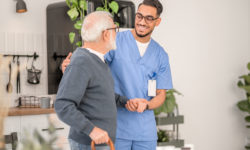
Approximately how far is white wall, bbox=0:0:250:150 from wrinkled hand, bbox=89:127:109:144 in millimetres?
2835

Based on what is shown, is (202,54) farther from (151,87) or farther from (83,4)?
(151,87)

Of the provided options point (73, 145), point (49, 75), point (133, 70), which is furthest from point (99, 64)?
point (49, 75)

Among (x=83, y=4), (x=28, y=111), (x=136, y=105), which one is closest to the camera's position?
(x=136, y=105)

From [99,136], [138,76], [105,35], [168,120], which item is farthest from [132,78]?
[168,120]

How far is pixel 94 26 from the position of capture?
1.63m

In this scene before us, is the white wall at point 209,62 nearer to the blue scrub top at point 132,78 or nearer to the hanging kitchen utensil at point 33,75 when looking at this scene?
the hanging kitchen utensil at point 33,75

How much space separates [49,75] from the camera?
4180 millimetres

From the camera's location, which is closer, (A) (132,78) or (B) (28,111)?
(A) (132,78)

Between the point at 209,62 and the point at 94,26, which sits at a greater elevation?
the point at 94,26

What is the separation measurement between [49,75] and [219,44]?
2.20 metres

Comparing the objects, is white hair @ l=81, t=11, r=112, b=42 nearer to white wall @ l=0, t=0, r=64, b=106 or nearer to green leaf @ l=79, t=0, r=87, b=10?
green leaf @ l=79, t=0, r=87, b=10

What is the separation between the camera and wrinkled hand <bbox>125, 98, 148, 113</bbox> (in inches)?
79.1

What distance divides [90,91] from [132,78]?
706mm

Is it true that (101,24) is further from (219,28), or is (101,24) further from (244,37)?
(244,37)
